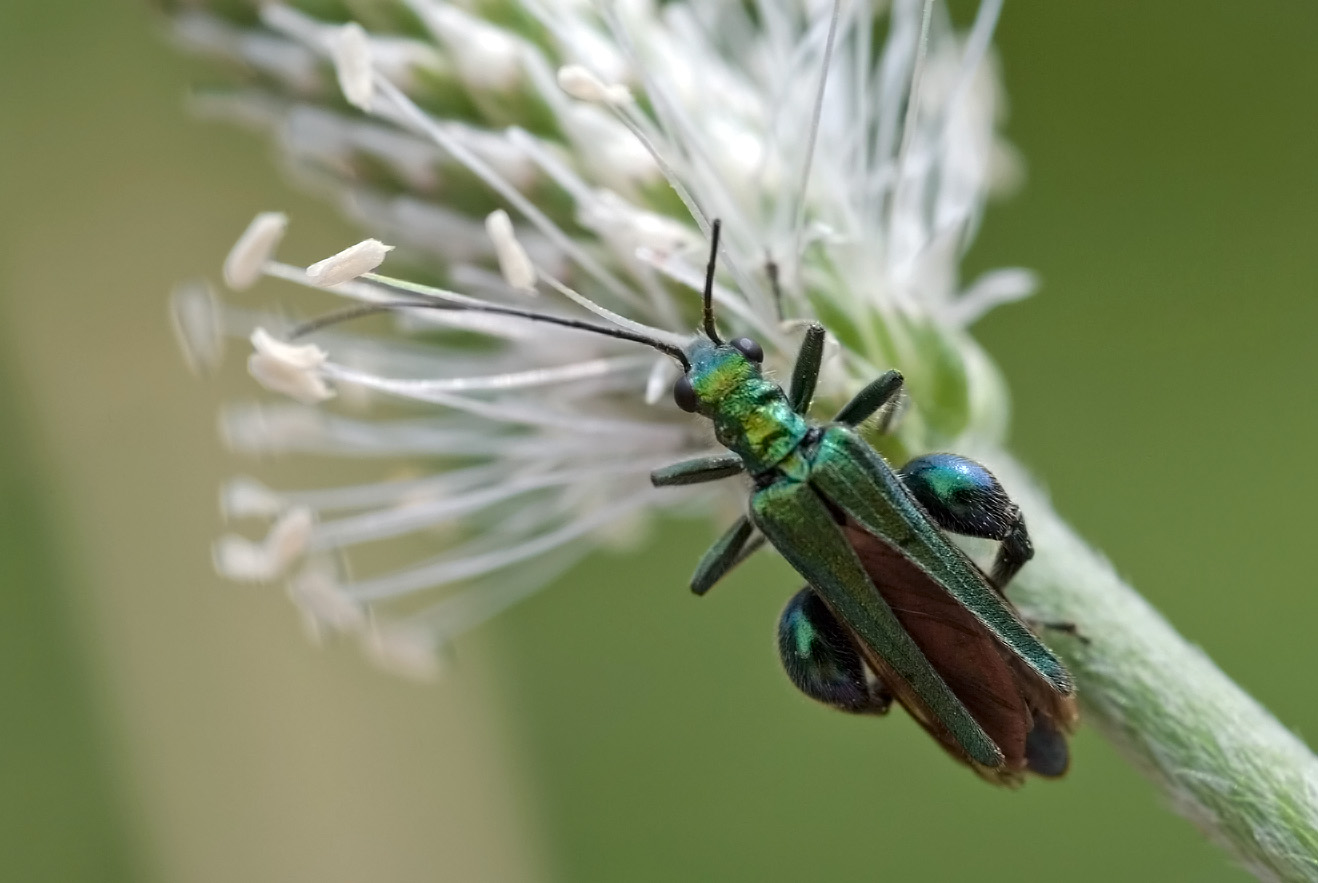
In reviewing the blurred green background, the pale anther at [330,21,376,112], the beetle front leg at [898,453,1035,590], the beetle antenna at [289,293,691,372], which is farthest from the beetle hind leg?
the blurred green background

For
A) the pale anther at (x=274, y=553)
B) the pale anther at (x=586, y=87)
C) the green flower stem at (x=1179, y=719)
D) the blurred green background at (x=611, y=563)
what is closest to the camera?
the green flower stem at (x=1179, y=719)

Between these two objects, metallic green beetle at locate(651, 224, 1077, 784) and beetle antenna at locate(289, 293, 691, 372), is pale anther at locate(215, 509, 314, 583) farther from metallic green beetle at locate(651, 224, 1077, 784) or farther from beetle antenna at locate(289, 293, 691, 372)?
metallic green beetle at locate(651, 224, 1077, 784)

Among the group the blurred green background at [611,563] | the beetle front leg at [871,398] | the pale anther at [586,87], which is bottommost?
the blurred green background at [611,563]

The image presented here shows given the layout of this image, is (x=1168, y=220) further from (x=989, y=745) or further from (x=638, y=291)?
(x=989, y=745)

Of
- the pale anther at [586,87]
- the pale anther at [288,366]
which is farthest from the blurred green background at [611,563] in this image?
the pale anther at [586,87]

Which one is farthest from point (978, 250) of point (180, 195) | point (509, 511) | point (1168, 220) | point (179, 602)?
point (179, 602)

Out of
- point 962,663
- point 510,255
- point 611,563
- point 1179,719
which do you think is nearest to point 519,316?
point 510,255

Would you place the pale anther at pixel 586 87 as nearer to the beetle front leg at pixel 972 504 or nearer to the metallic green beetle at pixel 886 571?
the metallic green beetle at pixel 886 571
